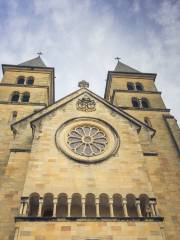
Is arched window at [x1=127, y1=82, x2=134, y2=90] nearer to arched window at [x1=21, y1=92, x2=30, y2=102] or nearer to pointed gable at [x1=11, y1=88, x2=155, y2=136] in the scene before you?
pointed gable at [x1=11, y1=88, x2=155, y2=136]

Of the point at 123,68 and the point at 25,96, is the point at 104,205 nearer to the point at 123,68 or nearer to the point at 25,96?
the point at 25,96

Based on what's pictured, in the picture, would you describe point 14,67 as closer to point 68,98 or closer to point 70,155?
point 68,98

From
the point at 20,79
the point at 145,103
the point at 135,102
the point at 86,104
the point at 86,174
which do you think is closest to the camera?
the point at 86,174

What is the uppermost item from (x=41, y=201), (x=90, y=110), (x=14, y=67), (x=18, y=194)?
(x=14, y=67)

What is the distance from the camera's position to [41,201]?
1642 centimetres

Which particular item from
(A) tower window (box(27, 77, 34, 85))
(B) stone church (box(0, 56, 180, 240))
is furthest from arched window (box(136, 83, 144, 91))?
(A) tower window (box(27, 77, 34, 85))

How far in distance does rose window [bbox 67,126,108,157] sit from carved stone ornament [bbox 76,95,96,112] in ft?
6.49


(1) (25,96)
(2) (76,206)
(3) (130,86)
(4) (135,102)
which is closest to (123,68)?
(3) (130,86)

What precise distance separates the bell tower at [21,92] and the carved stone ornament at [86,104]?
5.25 meters

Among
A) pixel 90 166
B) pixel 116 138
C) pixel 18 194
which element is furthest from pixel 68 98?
pixel 18 194

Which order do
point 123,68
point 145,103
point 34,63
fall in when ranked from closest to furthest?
point 145,103 < point 34,63 < point 123,68

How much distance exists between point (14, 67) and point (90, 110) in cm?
1558

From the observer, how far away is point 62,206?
17.5 metres

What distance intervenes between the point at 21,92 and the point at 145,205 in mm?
19147
